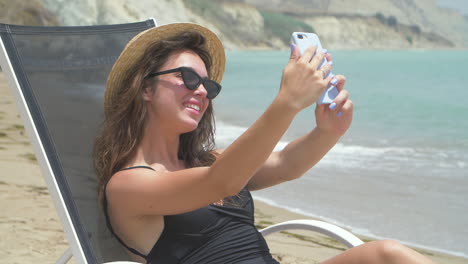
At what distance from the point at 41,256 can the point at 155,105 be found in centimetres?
208

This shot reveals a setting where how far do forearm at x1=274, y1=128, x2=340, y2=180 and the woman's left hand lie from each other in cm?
3

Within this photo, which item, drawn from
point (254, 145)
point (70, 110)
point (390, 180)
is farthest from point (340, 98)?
point (390, 180)

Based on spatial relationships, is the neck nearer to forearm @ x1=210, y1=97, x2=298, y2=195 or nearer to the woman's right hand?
forearm @ x1=210, y1=97, x2=298, y2=195

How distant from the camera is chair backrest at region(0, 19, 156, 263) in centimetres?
208

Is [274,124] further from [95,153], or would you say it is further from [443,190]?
[443,190]

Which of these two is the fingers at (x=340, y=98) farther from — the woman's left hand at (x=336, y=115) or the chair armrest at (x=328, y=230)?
the chair armrest at (x=328, y=230)

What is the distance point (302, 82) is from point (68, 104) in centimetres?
123

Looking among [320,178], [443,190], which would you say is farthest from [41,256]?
[443,190]

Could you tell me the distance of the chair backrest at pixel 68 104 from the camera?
2076 mm

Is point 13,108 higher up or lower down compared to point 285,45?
higher up

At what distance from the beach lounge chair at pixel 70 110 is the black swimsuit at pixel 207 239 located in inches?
6.2

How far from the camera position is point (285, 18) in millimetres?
87438

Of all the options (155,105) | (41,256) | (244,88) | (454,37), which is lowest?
(454,37)

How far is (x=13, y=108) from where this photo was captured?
9992mm
